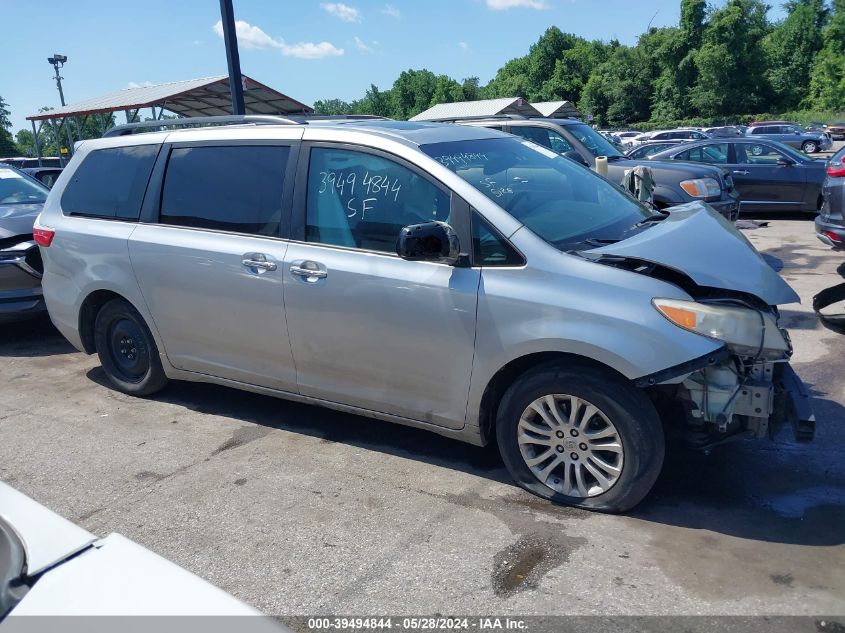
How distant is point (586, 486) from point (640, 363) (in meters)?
0.73

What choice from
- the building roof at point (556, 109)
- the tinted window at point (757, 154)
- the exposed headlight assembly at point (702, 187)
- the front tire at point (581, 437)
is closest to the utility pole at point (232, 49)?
the exposed headlight assembly at point (702, 187)

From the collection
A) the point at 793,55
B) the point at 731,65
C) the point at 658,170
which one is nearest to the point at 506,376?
the point at 658,170

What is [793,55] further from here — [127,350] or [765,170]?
[127,350]

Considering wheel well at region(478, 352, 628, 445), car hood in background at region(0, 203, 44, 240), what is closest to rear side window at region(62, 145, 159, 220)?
car hood in background at region(0, 203, 44, 240)

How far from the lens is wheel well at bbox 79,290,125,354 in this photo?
211 inches

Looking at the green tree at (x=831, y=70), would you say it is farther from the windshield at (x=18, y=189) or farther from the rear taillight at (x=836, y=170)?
the windshield at (x=18, y=189)

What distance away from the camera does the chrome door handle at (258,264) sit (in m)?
4.29

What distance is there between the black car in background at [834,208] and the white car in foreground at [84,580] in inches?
284

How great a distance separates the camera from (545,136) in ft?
33.8

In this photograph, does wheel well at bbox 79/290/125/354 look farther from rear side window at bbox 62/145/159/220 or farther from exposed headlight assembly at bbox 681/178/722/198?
exposed headlight assembly at bbox 681/178/722/198

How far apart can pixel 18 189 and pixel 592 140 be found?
7616 millimetres

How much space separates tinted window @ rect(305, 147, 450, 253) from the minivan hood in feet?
3.06

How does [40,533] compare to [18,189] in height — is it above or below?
below

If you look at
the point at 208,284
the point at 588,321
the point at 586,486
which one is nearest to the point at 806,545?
the point at 586,486
